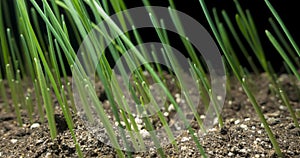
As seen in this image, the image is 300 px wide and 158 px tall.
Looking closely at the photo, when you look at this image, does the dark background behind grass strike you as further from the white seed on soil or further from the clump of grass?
the white seed on soil

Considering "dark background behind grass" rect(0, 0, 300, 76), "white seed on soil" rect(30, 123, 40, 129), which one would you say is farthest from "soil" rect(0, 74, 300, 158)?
"dark background behind grass" rect(0, 0, 300, 76)

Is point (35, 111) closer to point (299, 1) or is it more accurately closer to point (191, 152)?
point (191, 152)

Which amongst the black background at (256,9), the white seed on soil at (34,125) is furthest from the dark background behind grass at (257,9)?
the white seed on soil at (34,125)

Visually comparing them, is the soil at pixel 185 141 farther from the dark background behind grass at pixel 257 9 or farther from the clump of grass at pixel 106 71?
the dark background behind grass at pixel 257 9

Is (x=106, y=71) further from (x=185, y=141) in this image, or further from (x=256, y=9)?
(x=256, y=9)

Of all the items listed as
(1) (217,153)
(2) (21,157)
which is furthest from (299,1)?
(2) (21,157)

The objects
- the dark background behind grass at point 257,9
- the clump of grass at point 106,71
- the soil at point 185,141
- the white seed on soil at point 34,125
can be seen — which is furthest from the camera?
the dark background behind grass at point 257,9

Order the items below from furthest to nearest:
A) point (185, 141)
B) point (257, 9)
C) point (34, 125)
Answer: point (257, 9) → point (34, 125) → point (185, 141)

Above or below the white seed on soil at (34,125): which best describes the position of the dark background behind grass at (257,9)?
above

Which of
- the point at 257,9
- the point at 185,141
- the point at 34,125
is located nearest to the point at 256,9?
the point at 257,9

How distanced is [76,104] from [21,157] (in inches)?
8.0

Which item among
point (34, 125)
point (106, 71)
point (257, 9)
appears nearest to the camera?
point (106, 71)

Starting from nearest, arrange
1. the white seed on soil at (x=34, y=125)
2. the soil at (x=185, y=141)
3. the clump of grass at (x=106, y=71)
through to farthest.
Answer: the clump of grass at (x=106, y=71)
the soil at (x=185, y=141)
the white seed on soil at (x=34, y=125)

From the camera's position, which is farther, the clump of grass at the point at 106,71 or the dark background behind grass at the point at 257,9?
the dark background behind grass at the point at 257,9
